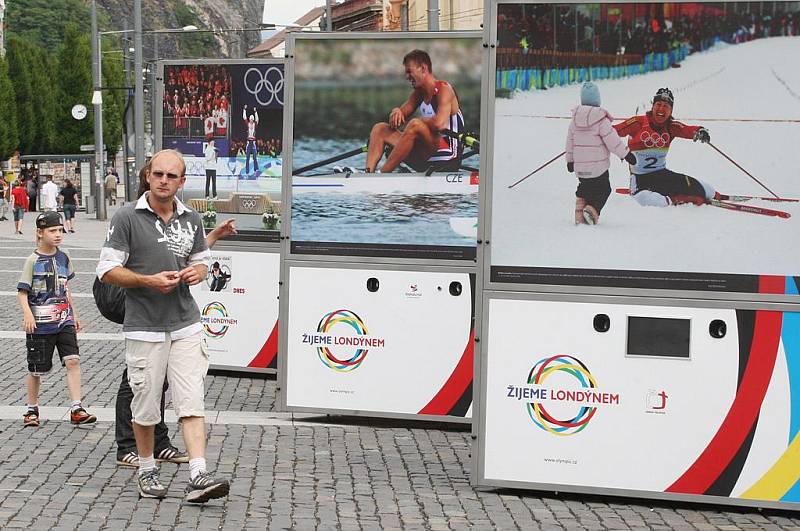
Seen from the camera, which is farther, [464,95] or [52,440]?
[464,95]

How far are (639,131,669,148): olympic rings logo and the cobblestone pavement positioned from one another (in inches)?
71.4

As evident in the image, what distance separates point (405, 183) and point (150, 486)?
3261 millimetres

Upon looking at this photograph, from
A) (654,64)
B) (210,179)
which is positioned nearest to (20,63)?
(210,179)

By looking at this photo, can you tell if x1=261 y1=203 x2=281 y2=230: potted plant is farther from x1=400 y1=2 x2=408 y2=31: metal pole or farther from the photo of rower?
x1=400 y1=2 x2=408 y2=31: metal pole

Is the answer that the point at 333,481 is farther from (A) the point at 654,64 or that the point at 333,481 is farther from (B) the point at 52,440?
(A) the point at 654,64

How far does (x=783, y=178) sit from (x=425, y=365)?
332 cm

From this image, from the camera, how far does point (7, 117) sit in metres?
84.9

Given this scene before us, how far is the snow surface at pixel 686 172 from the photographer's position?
7.15m

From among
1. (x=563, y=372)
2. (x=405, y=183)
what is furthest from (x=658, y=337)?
(x=405, y=183)

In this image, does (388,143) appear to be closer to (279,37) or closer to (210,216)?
(210,216)

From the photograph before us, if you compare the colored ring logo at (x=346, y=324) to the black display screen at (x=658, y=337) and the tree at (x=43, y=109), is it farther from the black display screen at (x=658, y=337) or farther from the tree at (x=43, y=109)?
the tree at (x=43, y=109)

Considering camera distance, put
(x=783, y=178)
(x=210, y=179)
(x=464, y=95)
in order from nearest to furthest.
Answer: (x=783, y=178) → (x=464, y=95) → (x=210, y=179)

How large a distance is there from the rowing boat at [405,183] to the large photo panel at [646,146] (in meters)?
2.24

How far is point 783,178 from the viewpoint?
7.14 meters
